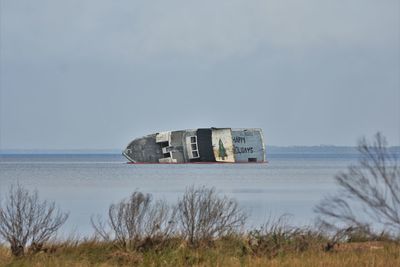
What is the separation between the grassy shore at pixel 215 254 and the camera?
32.7 feet

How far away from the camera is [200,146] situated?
6638 cm

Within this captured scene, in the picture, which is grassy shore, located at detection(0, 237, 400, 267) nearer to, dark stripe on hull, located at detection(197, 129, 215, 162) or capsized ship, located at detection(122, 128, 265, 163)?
capsized ship, located at detection(122, 128, 265, 163)

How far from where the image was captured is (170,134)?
2579 inches

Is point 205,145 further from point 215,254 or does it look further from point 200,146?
point 215,254

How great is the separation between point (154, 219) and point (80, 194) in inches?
880

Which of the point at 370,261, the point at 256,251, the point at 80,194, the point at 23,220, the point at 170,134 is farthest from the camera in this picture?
the point at 170,134

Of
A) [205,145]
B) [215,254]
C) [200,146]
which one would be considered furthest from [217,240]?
[200,146]

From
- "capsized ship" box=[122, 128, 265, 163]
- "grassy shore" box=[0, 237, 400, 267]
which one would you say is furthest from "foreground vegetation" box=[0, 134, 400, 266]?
"capsized ship" box=[122, 128, 265, 163]

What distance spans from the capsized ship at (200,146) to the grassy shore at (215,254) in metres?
52.4

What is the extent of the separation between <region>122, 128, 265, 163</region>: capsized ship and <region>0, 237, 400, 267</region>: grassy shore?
172 feet

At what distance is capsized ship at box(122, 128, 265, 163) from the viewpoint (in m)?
64.8

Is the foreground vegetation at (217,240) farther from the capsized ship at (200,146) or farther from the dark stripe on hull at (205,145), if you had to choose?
the dark stripe on hull at (205,145)

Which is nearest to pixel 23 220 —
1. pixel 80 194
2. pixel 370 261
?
pixel 370 261

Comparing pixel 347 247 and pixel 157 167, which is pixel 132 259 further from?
pixel 157 167
